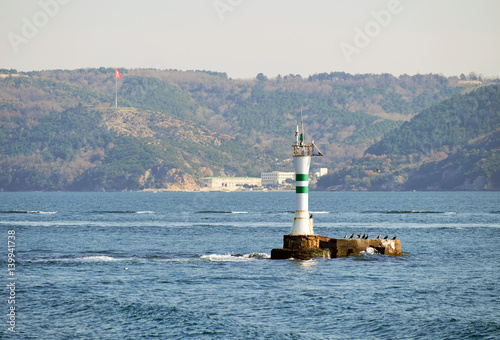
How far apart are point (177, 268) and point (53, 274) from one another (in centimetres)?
751

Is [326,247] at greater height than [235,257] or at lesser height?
greater

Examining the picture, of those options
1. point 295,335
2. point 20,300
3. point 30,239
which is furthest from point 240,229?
point 295,335

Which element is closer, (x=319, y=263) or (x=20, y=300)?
(x=20, y=300)

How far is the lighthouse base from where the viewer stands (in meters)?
48.8

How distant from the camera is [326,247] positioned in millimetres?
51406

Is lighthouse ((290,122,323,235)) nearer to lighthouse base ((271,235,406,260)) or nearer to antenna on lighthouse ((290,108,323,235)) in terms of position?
antenna on lighthouse ((290,108,323,235))

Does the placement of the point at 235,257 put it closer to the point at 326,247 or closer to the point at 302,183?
the point at 326,247

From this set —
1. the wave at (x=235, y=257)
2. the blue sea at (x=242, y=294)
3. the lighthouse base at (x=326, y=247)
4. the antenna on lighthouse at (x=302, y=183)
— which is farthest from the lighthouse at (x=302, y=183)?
the wave at (x=235, y=257)

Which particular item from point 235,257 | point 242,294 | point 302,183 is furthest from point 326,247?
point 242,294

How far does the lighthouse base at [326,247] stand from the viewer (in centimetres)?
4878

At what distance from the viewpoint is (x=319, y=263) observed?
4972 centimetres

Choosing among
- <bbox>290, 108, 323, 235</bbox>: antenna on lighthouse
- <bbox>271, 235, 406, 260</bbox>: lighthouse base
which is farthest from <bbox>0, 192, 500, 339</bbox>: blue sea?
<bbox>290, 108, 323, 235</bbox>: antenna on lighthouse

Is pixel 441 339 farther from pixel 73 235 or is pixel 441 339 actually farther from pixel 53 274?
pixel 73 235

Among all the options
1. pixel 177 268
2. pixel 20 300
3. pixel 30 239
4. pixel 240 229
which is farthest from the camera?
pixel 240 229
